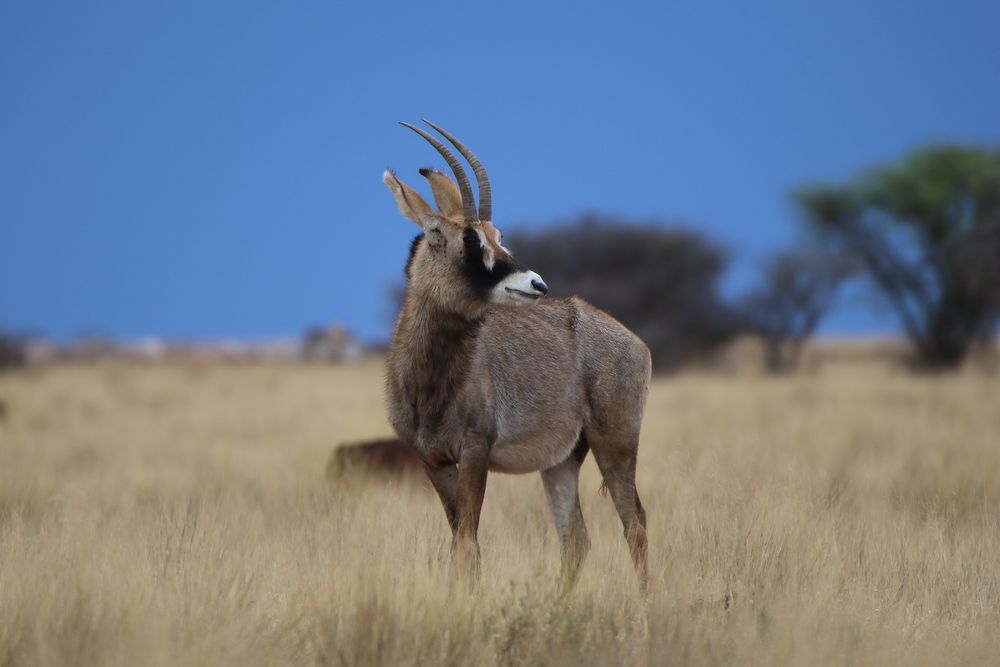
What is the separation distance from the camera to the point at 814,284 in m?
39.3

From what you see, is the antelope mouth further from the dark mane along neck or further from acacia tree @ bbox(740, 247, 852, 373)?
acacia tree @ bbox(740, 247, 852, 373)

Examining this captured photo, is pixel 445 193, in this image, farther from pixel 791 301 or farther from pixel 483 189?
pixel 791 301

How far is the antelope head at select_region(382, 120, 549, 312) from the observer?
19.7 feet

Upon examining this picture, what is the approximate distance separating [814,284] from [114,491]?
106 ft

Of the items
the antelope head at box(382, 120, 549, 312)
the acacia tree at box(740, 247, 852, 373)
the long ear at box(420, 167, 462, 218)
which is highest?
the acacia tree at box(740, 247, 852, 373)

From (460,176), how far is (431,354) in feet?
3.22

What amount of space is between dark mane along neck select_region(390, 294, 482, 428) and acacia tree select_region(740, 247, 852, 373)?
32385 mm

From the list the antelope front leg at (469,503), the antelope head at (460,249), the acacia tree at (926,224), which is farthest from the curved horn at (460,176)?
the acacia tree at (926,224)

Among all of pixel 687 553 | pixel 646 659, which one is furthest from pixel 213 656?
pixel 687 553

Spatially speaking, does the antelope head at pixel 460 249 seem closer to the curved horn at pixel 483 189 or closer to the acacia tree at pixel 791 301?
the curved horn at pixel 483 189

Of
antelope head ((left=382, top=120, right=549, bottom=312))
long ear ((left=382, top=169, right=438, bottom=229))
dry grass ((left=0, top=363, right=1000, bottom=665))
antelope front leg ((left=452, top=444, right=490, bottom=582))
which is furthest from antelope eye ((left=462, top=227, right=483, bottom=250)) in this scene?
dry grass ((left=0, top=363, right=1000, bottom=665))

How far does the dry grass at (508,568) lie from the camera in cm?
463

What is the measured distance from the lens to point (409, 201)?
621 cm

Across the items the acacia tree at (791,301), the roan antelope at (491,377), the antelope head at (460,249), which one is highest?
the acacia tree at (791,301)
